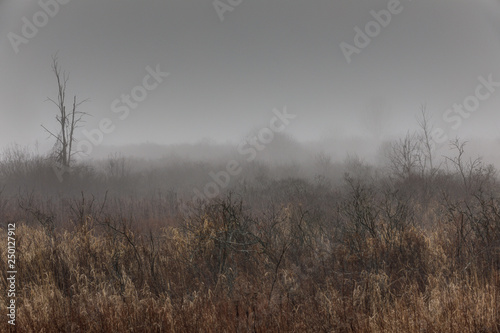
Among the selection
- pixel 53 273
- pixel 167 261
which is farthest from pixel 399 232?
pixel 53 273

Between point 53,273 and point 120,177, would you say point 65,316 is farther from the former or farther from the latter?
point 120,177

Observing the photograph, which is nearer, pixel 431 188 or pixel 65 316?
pixel 65 316

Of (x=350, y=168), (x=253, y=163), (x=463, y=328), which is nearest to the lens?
(x=463, y=328)

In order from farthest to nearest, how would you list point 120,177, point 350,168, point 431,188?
1. point 350,168
2. point 120,177
3. point 431,188

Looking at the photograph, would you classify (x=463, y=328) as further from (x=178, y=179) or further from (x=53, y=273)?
(x=178, y=179)

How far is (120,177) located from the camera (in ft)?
83.5

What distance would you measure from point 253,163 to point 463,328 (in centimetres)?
3287

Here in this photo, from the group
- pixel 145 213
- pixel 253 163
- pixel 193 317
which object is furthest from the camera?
pixel 253 163

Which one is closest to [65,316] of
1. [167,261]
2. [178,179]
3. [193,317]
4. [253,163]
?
[193,317]

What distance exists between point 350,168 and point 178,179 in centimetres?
2075

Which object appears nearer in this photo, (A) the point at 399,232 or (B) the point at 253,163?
(A) the point at 399,232

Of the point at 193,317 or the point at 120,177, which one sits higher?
the point at 120,177

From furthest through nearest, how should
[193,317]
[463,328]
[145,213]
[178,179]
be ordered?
[178,179] < [145,213] < [193,317] < [463,328]

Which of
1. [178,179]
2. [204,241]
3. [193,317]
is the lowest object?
[193,317]
